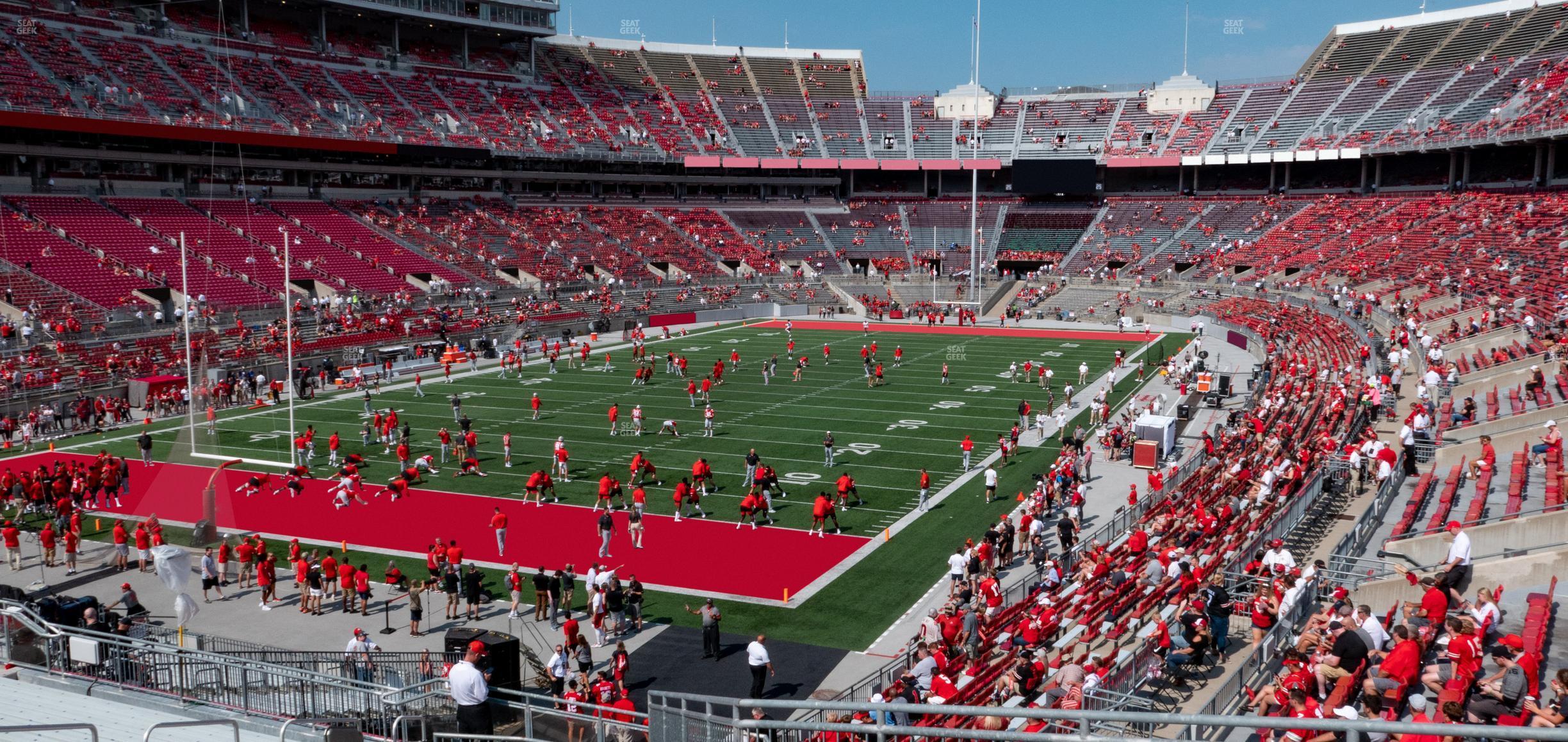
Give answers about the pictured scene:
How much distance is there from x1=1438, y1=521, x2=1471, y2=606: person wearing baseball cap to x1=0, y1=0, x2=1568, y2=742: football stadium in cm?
7

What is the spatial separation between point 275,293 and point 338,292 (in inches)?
123

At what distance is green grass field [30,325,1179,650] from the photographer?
17219 mm

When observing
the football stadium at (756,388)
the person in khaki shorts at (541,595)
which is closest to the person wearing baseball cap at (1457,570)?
the football stadium at (756,388)

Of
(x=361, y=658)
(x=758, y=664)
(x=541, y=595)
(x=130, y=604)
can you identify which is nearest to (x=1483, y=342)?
(x=758, y=664)

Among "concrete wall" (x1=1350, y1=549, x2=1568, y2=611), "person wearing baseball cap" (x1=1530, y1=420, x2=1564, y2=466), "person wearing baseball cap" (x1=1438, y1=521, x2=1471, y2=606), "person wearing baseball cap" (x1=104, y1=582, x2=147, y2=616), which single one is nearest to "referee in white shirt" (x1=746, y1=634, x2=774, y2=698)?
"concrete wall" (x1=1350, y1=549, x2=1568, y2=611)

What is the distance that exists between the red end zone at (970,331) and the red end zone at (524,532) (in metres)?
29.0

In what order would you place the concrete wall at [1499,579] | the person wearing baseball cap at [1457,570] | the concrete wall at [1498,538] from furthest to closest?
1. the concrete wall at [1498,538]
2. the concrete wall at [1499,579]
3. the person wearing baseball cap at [1457,570]

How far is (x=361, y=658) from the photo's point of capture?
501 inches

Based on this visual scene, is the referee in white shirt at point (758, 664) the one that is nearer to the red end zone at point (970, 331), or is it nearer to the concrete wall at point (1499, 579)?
the concrete wall at point (1499, 579)

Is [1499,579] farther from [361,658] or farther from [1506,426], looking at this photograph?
[361,658]

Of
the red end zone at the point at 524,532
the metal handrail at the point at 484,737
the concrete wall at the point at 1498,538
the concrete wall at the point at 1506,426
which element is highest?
the concrete wall at the point at 1506,426

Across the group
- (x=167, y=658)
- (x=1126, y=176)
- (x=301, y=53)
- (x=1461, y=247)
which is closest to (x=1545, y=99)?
(x=1461, y=247)

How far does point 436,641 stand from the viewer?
14961mm

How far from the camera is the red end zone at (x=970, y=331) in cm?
4803
